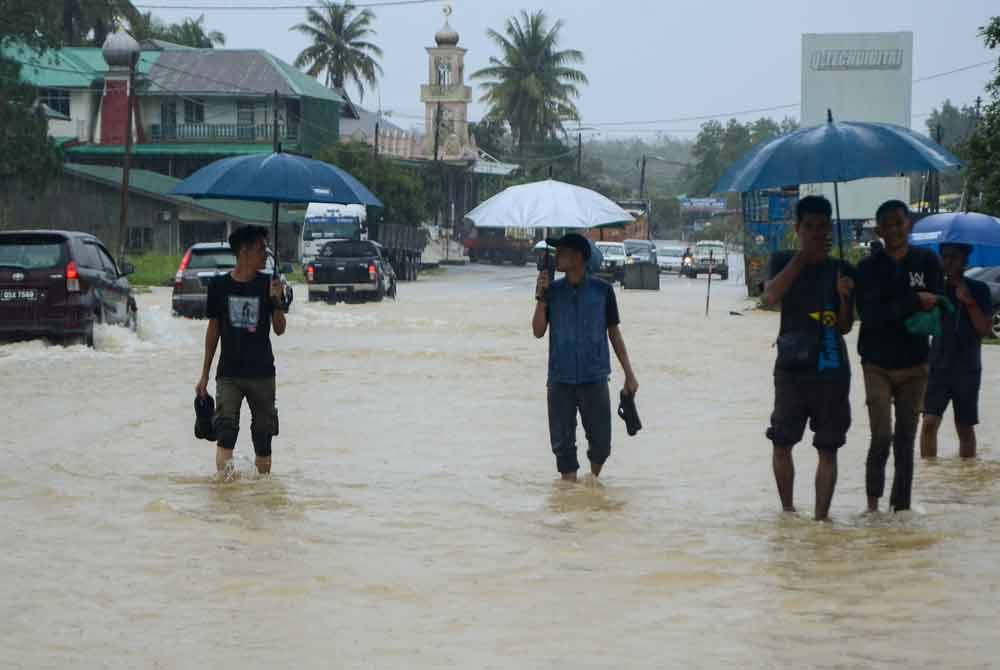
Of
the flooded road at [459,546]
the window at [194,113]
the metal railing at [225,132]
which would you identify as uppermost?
the window at [194,113]

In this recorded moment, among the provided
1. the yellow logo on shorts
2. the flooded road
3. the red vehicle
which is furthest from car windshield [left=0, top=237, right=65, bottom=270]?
the red vehicle

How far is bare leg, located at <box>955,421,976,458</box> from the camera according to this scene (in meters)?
11.8

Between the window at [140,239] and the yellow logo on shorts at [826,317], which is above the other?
the yellow logo on shorts at [826,317]

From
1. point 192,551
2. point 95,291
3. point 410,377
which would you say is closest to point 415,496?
point 192,551

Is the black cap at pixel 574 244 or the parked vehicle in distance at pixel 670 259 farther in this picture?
the parked vehicle in distance at pixel 670 259

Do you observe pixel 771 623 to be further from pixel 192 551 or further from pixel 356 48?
pixel 356 48

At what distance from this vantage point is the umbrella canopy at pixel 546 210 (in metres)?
12.9

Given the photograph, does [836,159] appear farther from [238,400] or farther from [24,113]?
[24,113]

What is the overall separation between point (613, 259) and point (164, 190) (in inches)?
669

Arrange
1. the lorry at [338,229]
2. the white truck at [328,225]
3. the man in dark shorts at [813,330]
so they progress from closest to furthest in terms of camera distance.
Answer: the man in dark shorts at [813,330]
the lorry at [338,229]
the white truck at [328,225]

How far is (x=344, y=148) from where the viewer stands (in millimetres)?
66188

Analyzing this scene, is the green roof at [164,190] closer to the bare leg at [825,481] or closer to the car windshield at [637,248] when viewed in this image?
the car windshield at [637,248]

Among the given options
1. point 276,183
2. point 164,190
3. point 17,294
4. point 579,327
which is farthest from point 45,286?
point 164,190

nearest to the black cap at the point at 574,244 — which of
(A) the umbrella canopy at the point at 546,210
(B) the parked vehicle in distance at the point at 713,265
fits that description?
(A) the umbrella canopy at the point at 546,210
